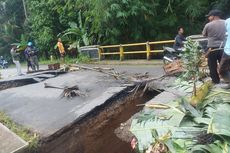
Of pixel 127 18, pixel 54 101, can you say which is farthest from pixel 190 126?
pixel 127 18

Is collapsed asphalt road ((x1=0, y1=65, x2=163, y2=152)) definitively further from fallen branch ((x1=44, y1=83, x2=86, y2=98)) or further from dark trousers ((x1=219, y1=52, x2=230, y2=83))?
dark trousers ((x1=219, y1=52, x2=230, y2=83))

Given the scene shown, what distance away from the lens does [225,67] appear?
6.81 meters

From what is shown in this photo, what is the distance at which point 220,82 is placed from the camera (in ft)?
24.2

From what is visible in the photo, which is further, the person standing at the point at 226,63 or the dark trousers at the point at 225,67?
the dark trousers at the point at 225,67

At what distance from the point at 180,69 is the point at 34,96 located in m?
4.74

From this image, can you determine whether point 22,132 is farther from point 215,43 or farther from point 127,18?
point 127,18

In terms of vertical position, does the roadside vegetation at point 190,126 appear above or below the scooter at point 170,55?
below

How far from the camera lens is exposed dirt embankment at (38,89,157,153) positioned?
7.34 m

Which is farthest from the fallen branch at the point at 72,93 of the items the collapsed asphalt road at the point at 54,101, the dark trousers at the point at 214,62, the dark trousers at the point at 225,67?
the dark trousers at the point at 225,67

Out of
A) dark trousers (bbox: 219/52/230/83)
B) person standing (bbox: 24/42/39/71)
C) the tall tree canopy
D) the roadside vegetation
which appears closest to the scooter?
dark trousers (bbox: 219/52/230/83)

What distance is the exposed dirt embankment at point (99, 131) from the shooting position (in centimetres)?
734

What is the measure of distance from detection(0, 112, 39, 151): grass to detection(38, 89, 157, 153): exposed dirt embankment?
0.18 metres

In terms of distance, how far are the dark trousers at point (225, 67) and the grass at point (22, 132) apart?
4.18 m

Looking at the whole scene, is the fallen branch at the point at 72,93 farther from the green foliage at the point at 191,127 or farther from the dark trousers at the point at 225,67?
the green foliage at the point at 191,127
